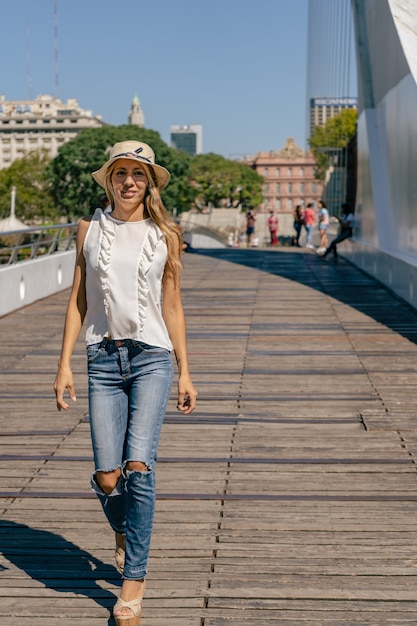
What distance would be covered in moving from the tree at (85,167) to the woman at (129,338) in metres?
89.9

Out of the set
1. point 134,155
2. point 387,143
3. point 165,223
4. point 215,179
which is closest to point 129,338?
point 165,223

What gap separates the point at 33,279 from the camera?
16641 mm

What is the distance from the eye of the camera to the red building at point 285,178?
18425cm

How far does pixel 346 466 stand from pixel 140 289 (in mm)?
2626

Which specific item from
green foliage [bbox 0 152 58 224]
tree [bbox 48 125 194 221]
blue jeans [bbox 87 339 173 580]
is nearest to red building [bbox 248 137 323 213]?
green foliage [bbox 0 152 58 224]

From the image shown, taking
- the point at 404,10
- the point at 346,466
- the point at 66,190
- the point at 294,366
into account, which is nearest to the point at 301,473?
the point at 346,466

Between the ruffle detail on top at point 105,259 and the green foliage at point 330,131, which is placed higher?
the green foliage at point 330,131

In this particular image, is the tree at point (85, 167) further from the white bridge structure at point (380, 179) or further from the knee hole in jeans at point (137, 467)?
the knee hole in jeans at point (137, 467)

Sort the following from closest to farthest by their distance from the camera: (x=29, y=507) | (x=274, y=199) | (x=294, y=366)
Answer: (x=29, y=507) < (x=294, y=366) < (x=274, y=199)

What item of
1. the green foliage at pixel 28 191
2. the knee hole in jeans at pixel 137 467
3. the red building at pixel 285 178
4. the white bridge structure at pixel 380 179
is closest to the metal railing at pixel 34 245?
the white bridge structure at pixel 380 179

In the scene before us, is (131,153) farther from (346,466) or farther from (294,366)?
(294,366)

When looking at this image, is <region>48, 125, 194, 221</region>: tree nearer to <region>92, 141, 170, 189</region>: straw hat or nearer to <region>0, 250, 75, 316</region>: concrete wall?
<region>0, 250, 75, 316</region>: concrete wall

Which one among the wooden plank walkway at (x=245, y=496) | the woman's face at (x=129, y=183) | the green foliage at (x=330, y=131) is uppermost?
the green foliage at (x=330, y=131)

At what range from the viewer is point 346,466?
6.21 metres
